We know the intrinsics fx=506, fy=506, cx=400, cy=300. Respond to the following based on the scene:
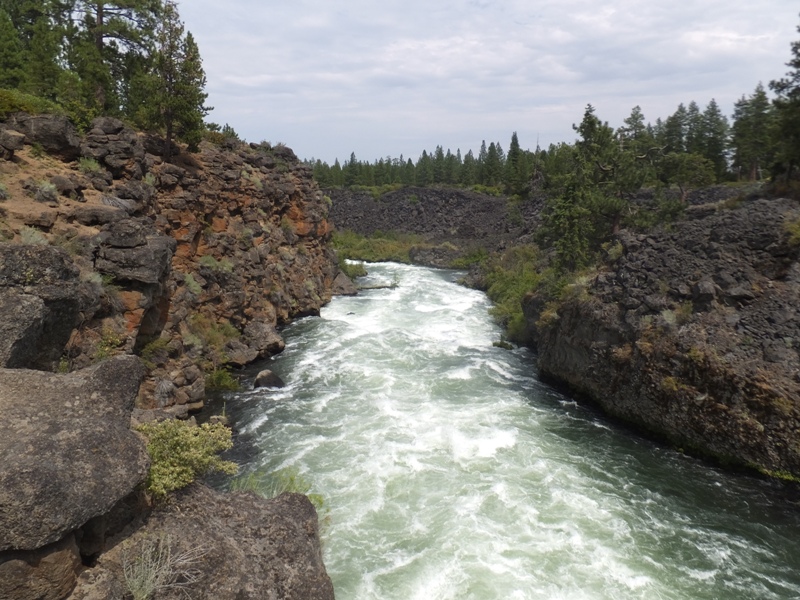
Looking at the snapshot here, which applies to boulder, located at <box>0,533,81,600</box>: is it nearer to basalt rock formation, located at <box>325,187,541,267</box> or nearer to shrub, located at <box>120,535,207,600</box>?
shrub, located at <box>120,535,207,600</box>

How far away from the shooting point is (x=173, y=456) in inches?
381

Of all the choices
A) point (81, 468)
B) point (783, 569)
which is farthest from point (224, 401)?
point (783, 569)

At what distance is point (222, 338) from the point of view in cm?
2772

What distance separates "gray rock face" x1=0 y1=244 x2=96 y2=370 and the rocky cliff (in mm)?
39

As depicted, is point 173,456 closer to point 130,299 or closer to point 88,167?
point 130,299

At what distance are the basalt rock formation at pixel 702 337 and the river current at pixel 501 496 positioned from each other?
130cm

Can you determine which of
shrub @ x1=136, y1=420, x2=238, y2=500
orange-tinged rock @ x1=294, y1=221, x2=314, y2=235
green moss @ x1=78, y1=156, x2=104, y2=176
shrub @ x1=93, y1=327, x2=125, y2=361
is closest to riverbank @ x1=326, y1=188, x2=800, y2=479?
shrub @ x1=136, y1=420, x2=238, y2=500

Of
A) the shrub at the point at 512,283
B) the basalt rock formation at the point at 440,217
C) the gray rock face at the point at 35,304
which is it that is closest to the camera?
the gray rock face at the point at 35,304

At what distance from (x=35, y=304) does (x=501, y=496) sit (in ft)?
44.3

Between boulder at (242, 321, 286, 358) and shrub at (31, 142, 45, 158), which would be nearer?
shrub at (31, 142, 45, 158)

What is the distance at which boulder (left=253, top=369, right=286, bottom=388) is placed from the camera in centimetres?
2496

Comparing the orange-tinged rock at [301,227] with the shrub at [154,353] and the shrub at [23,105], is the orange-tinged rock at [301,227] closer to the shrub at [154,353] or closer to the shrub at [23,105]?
the shrub at [23,105]

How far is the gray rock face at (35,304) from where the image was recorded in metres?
10.2

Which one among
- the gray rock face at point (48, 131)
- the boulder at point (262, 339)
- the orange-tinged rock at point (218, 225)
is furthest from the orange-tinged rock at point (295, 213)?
the gray rock face at point (48, 131)
